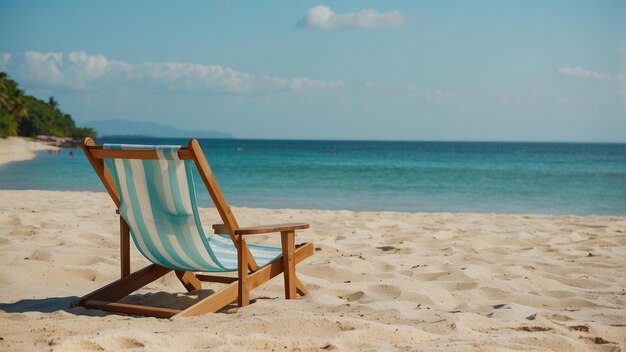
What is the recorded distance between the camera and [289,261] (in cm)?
391

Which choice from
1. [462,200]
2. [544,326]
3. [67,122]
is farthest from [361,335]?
[67,122]

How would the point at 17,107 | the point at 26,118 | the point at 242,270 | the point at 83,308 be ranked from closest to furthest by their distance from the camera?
the point at 242,270, the point at 83,308, the point at 17,107, the point at 26,118

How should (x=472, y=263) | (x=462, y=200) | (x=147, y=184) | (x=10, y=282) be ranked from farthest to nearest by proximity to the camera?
(x=462, y=200) < (x=472, y=263) < (x=10, y=282) < (x=147, y=184)

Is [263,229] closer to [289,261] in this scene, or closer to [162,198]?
[289,261]

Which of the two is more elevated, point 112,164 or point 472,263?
point 112,164

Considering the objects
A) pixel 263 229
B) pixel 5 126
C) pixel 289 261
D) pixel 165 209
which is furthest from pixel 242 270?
pixel 5 126

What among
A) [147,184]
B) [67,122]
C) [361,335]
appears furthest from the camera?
[67,122]

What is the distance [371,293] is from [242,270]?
96 centimetres

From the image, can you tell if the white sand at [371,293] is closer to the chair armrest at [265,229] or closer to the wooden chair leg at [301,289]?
the wooden chair leg at [301,289]

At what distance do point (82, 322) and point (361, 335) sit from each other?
4.53 feet

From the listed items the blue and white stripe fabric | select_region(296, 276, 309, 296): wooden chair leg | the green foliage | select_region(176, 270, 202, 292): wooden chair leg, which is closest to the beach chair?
the blue and white stripe fabric

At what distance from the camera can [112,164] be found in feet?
11.9

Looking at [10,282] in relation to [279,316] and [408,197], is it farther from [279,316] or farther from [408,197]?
[408,197]

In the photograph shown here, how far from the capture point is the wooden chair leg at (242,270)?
3590 millimetres
